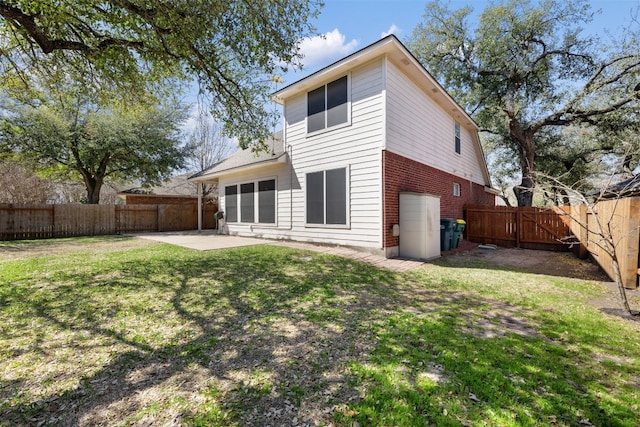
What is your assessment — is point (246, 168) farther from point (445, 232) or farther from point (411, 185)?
point (445, 232)

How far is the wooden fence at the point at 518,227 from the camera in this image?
10359mm

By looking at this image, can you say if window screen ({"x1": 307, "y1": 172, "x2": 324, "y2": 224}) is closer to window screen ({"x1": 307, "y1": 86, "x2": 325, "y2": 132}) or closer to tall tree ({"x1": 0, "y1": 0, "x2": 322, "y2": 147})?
window screen ({"x1": 307, "y1": 86, "x2": 325, "y2": 132})

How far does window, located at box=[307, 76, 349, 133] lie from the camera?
862 centimetres

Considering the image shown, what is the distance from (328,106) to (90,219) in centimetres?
1380

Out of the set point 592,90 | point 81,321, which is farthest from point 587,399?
point 592,90

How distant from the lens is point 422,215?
25.1 feet

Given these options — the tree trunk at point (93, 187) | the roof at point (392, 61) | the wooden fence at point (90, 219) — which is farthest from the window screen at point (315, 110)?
the tree trunk at point (93, 187)

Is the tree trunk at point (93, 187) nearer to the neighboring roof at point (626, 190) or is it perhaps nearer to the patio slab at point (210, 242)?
the patio slab at point (210, 242)

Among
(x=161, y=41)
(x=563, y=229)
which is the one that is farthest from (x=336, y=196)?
(x=563, y=229)

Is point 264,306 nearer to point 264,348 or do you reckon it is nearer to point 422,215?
point 264,348

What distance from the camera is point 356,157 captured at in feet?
26.9

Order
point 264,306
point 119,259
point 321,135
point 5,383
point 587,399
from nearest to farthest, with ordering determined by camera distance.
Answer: point 587,399
point 5,383
point 264,306
point 119,259
point 321,135

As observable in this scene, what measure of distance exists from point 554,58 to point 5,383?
24391mm

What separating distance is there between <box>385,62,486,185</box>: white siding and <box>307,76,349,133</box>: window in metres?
1.46
